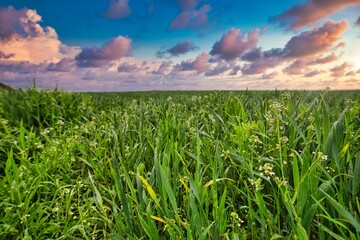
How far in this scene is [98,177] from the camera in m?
2.98

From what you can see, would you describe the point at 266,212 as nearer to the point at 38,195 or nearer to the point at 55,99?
the point at 38,195

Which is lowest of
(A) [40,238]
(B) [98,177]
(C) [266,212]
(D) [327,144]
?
(A) [40,238]

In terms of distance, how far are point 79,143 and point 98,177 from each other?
0.95 meters

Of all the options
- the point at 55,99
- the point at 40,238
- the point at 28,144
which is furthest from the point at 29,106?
the point at 40,238

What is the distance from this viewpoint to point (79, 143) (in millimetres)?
3785

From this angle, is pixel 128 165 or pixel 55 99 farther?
pixel 55 99

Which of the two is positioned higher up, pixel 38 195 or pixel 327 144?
pixel 327 144

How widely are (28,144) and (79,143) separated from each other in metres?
0.62

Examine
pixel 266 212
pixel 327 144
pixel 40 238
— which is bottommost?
pixel 40 238

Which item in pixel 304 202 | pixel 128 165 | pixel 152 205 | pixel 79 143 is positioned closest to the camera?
pixel 304 202

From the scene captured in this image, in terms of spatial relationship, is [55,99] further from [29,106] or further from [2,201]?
[2,201]

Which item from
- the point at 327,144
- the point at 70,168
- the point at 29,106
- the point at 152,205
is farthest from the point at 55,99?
the point at 327,144

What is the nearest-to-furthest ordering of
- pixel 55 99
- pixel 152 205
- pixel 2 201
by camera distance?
pixel 152 205 → pixel 2 201 → pixel 55 99

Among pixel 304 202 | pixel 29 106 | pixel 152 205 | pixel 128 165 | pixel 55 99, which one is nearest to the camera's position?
pixel 304 202
